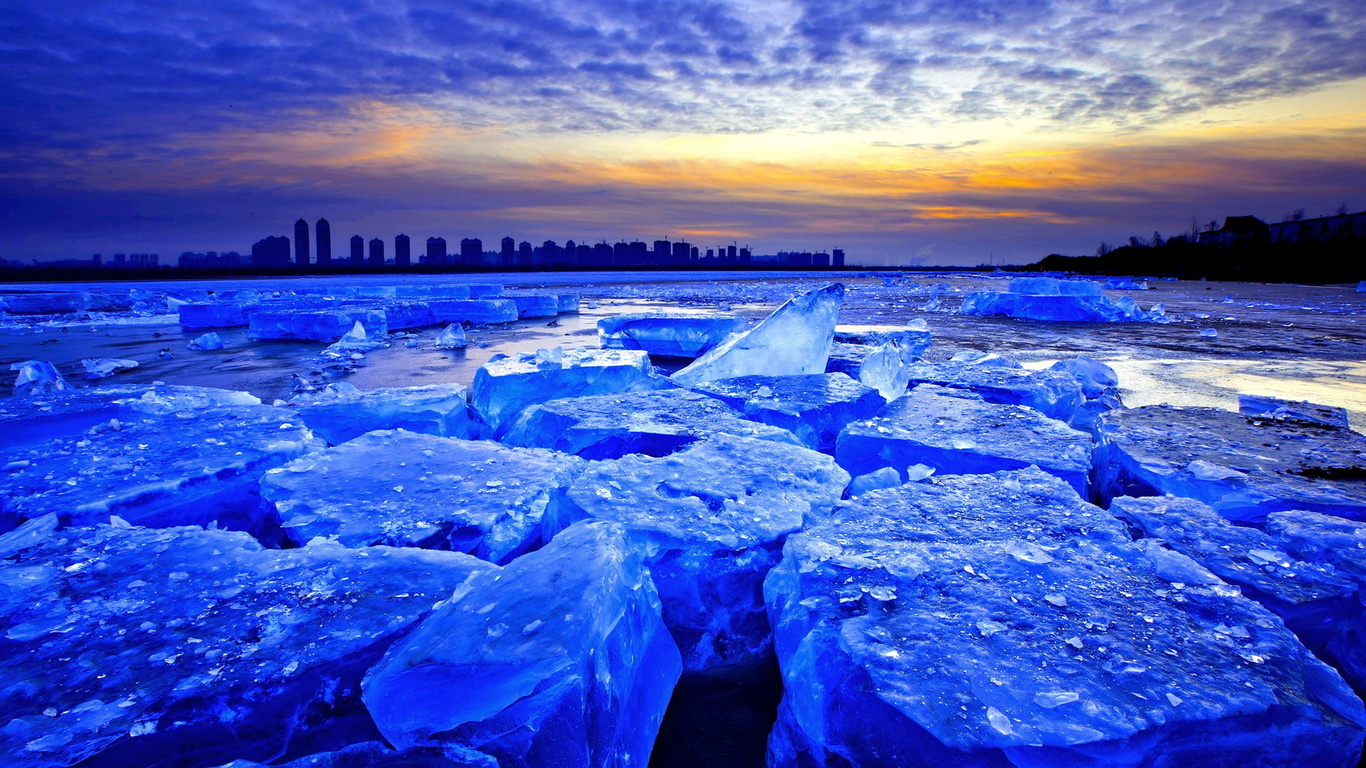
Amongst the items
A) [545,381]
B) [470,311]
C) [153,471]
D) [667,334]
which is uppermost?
[470,311]

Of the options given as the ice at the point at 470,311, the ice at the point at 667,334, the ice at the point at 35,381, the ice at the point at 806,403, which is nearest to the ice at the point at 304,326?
the ice at the point at 470,311

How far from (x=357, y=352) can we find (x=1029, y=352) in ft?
26.8

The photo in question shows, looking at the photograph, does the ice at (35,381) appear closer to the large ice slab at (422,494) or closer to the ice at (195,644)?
the large ice slab at (422,494)

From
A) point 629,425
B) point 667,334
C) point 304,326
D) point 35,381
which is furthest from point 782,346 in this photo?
point 304,326

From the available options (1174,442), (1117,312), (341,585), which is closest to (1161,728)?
(341,585)

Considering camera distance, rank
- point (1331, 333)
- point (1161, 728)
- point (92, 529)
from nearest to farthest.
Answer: point (1161, 728) < point (92, 529) < point (1331, 333)

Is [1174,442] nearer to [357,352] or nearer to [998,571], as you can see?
[998,571]

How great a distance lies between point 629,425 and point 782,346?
6.75 ft

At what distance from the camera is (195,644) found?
126 cm

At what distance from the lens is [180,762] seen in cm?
110

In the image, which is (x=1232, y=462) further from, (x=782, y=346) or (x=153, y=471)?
(x=153, y=471)

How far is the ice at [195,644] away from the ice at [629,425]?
3.83ft

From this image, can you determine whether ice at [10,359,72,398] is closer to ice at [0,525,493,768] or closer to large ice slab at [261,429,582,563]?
large ice slab at [261,429,582,563]

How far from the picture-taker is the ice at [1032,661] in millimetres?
1021
